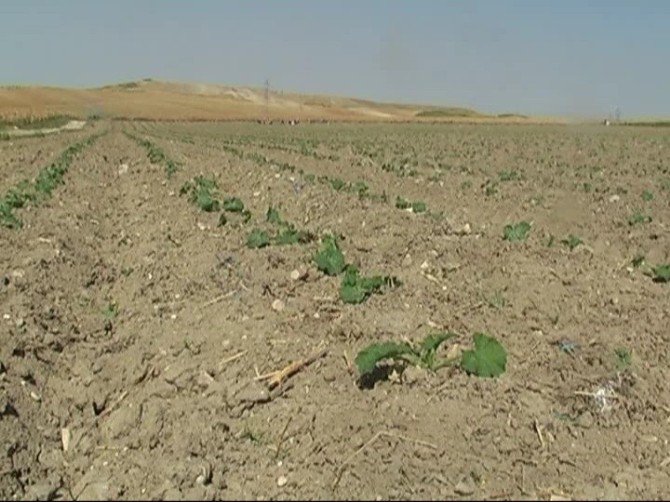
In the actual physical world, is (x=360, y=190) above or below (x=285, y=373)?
below

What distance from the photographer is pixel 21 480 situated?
4.50 metres

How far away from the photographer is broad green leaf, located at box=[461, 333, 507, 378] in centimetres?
490

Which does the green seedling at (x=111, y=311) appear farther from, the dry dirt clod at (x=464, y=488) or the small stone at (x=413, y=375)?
the dry dirt clod at (x=464, y=488)

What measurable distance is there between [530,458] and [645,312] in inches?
115

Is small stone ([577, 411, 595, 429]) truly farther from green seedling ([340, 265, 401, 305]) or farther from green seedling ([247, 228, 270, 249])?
green seedling ([247, 228, 270, 249])

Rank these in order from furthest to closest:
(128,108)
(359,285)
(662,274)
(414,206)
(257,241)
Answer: (128,108), (414,206), (257,241), (662,274), (359,285)

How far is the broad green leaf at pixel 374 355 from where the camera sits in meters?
4.79

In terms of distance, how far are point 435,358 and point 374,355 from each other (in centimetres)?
57

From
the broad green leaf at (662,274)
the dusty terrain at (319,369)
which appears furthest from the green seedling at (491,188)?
the broad green leaf at (662,274)

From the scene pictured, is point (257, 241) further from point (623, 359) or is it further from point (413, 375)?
point (623, 359)

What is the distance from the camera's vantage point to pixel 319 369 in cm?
521

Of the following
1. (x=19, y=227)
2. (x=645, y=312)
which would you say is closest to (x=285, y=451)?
(x=645, y=312)

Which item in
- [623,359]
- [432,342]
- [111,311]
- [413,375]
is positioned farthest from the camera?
[111,311]

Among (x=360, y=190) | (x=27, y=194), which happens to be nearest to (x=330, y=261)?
(x=360, y=190)
